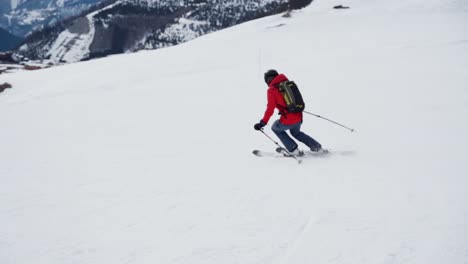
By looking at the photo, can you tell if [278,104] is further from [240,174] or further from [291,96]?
[240,174]

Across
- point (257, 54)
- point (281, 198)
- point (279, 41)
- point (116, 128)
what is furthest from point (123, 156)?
point (279, 41)

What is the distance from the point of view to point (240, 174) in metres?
7.82

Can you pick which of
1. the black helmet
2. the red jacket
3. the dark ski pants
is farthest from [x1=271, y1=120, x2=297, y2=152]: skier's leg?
the black helmet

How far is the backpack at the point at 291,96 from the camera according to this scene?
780cm

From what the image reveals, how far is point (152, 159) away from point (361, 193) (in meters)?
5.21

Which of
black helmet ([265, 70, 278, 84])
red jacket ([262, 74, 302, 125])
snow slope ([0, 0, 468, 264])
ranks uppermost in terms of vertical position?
black helmet ([265, 70, 278, 84])

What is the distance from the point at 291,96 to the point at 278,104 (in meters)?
0.37

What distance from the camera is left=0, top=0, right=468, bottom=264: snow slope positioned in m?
5.05

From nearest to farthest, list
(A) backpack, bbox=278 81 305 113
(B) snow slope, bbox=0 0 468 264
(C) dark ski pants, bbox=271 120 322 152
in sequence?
(B) snow slope, bbox=0 0 468 264, (A) backpack, bbox=278 81 305 113, (C) dark ski pants, bbox=271 120 322 152

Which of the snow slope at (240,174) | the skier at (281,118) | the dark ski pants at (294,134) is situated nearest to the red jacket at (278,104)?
the skier at (281,118)

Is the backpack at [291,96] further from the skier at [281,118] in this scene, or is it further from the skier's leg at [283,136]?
the skier's leg at [283,136]

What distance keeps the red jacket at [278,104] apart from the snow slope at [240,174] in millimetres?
1036

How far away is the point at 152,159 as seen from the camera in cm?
927

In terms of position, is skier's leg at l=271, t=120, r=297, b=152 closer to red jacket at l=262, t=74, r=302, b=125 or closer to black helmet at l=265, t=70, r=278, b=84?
red jacket at l=262, t=74, r=302, b=125
